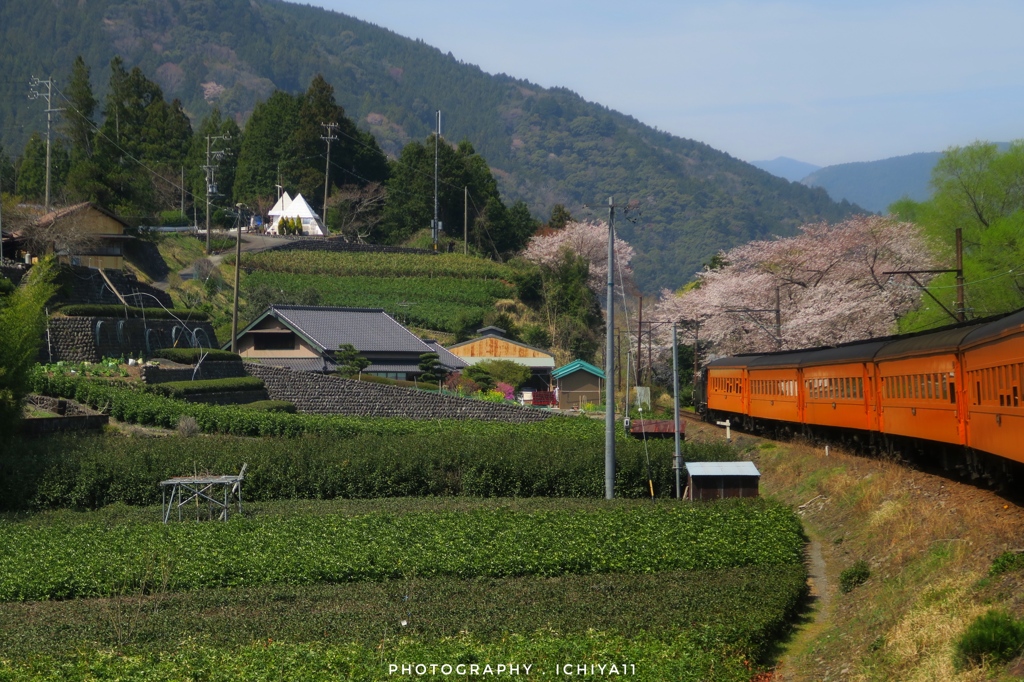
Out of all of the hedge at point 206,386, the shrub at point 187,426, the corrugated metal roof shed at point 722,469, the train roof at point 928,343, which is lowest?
the corrugated metal roof shed at point 722,469

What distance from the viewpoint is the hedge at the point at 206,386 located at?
39.7 metres

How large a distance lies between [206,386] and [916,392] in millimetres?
27559

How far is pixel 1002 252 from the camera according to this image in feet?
137

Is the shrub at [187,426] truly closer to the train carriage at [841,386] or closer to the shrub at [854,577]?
the train carriage at [841,386]

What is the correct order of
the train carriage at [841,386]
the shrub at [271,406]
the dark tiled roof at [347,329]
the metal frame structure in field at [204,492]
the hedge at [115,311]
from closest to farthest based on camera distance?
the metal frame structure in field at [204,492] < the train carriage at [841,386] < the shrub at [271,406] < the hedge at [115,311] < the dark tiled roof at [347,329]

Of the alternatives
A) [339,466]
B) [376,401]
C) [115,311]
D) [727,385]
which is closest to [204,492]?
[339,466]

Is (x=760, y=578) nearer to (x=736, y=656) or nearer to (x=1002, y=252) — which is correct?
(x=736, y=656)

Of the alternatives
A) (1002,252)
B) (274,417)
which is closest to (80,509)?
(274,417)

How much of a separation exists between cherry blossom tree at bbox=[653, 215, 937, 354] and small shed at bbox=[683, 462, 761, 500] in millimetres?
21324

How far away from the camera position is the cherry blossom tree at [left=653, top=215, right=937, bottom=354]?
50531 millimetres

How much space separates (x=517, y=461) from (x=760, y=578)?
12.2 m

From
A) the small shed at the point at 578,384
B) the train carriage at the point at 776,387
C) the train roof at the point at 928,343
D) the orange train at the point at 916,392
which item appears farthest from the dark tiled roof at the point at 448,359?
the train roof at the point at 928,343

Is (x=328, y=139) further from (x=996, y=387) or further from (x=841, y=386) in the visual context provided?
(x=996, y=387)

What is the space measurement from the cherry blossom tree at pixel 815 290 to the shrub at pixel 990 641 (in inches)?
1395
